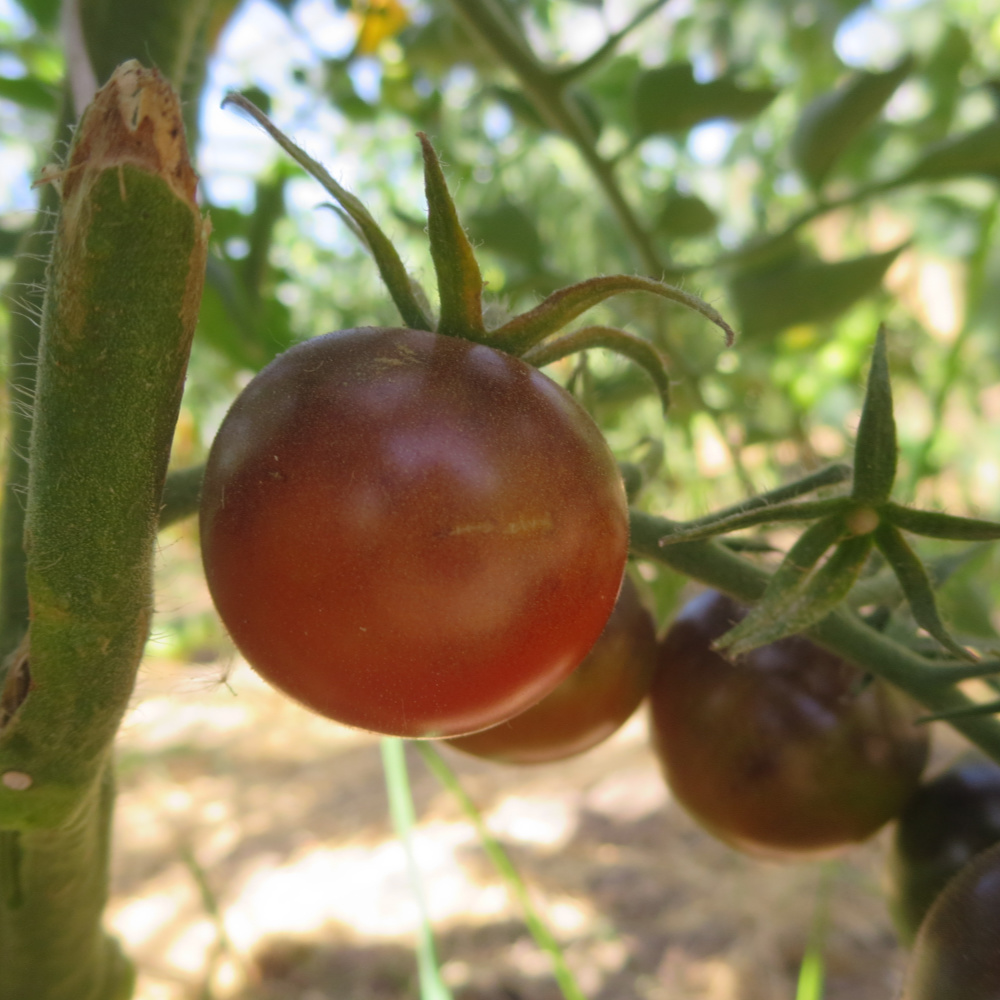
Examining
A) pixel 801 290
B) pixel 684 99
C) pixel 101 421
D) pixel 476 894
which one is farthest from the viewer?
pixel 476 894

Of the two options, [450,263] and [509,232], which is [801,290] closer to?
[509,232]

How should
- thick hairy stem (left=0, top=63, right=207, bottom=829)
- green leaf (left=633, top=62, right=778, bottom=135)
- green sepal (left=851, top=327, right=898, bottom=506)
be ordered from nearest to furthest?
thick hairy stem (left=0, top=63, right=207, bottom=829), green sepal (left=851, top=327, right=898, bottom=506), green leaf (left=633, top=62, right=778, bottom=135)

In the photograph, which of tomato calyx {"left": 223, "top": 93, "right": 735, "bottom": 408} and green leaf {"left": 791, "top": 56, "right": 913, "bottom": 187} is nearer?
tomato calyx {"left": 223, "top": 93, "right": 735, "bottom": 408}

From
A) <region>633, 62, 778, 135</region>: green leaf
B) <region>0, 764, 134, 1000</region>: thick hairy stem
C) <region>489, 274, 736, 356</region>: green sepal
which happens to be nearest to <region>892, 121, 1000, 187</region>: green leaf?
<region>633, 62, 778, 135</region>: green leaf

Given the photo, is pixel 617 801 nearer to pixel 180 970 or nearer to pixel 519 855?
pixel 519 855

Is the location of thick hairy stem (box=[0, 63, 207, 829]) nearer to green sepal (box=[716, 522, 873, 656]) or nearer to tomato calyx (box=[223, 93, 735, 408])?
tomato calyx (box=[223, 93, 735, 408])

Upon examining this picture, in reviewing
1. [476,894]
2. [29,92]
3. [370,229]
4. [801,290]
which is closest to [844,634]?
[370,229]
